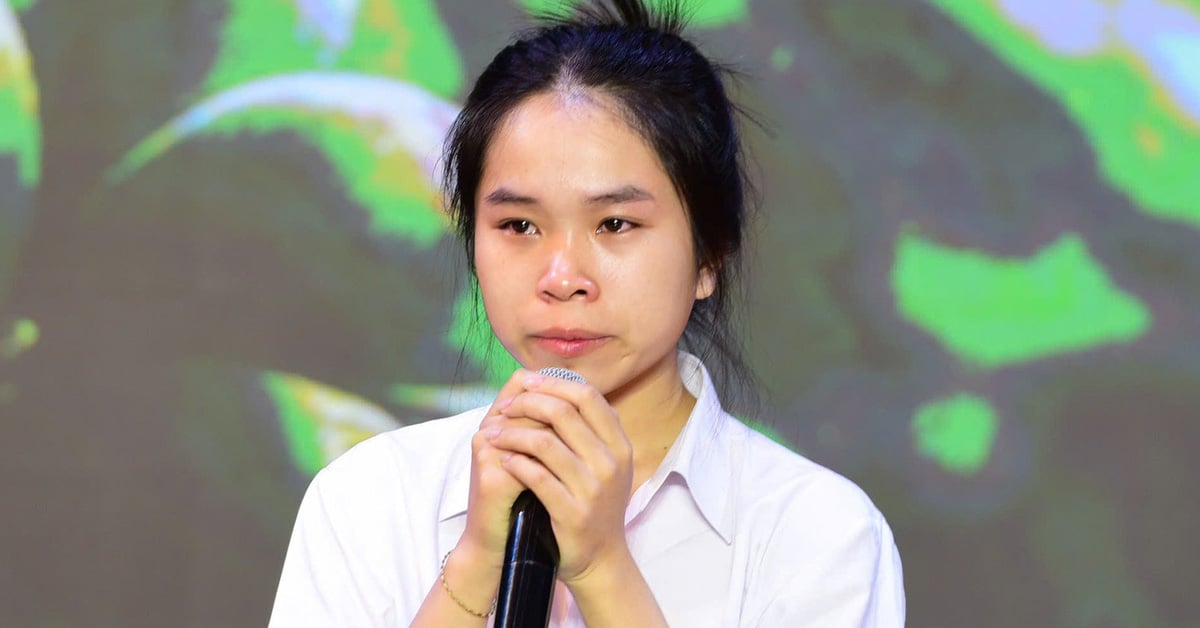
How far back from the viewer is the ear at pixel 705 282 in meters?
1.18

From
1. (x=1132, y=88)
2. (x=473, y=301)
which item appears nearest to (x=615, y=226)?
(x=473, y=301)

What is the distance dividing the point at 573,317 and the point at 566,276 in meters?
0.03

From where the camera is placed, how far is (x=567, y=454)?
0.92 meters

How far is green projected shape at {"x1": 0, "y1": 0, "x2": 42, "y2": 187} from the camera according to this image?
2061mm

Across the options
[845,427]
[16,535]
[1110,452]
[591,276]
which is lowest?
[1110,452]

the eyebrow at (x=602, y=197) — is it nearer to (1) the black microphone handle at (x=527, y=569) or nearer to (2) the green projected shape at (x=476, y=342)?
(1) the black microphone handle at (x=527, y=569)

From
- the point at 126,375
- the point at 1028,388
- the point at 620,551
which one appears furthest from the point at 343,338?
the point at 620,551

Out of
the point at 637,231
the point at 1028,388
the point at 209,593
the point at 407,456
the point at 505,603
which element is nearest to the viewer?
the point at 505,603

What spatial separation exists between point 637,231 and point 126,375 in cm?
122

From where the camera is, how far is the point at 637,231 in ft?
3.56

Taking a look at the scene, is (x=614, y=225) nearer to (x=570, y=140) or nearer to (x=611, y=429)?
(x=570, y=140)

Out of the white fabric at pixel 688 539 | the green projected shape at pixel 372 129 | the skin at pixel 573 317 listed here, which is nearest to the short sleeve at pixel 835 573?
the white fabric at pixel 688 539

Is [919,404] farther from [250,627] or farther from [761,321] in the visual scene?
[250,627]

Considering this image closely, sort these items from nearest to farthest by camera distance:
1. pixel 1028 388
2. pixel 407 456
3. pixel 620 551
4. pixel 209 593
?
pixel 620 551 → pixel 407 456 → pixel 1028 388 → pixel 209 593
